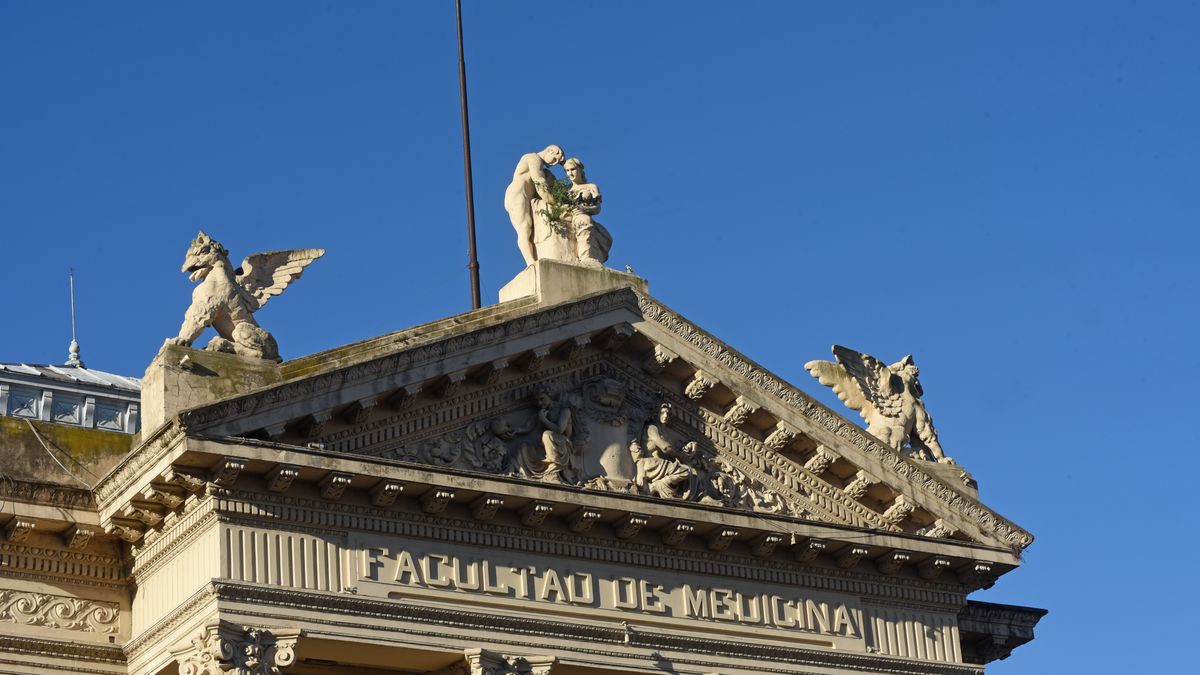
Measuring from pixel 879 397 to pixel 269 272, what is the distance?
10163 millimetres

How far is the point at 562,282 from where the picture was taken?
1400 inches

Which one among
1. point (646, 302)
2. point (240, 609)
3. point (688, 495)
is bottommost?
point (240, 609)

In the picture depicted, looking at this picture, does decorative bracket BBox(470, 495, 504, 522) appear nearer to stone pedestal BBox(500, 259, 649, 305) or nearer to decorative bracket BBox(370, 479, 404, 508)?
decorative bracket BBox(370, 479, 404, 508)

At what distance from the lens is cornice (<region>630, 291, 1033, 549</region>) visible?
35.9m

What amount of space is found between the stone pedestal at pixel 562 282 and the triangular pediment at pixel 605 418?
0.30 meters

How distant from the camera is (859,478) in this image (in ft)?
121

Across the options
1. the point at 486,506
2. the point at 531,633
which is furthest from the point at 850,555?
the point at 486,506

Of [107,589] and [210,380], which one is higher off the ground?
[210,380]

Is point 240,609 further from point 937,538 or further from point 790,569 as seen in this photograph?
point 937,538

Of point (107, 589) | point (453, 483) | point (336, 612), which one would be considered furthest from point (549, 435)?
point (107, 589)

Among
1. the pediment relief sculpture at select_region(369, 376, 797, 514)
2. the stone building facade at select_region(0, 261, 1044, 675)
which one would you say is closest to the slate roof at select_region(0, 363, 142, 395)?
the stone building facade at select_region(0, 261, 1044, 675)

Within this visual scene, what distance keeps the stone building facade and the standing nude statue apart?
1.10 metres

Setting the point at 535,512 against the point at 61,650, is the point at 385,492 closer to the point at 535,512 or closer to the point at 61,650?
the point at 535,512

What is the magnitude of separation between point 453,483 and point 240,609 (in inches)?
134
